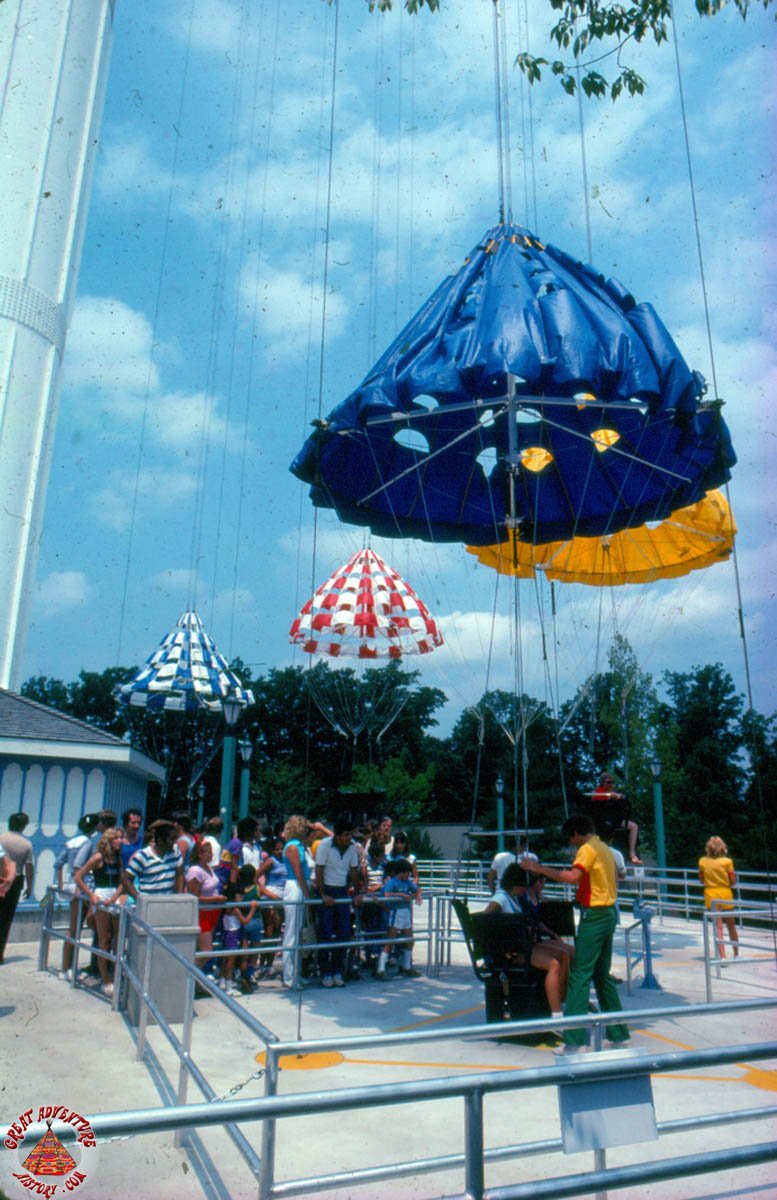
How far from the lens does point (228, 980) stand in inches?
367

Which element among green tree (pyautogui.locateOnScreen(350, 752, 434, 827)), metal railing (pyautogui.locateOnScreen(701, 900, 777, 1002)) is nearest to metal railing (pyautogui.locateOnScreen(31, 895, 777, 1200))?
metal railing (pyautogui.locateOnScreen(701, 900, 777, 1002))

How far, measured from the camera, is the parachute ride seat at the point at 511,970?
23.6ft

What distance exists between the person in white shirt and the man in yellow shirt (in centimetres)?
370

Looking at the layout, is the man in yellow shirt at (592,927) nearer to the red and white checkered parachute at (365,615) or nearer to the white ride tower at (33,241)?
the red and white checkered parachute at (365,615)

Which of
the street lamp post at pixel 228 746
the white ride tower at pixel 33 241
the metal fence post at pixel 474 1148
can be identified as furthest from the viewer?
the white ride tower at pixel 33 241

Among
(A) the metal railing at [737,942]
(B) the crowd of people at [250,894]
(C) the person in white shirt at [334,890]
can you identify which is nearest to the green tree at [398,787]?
(A) the metal railing at [737,942]

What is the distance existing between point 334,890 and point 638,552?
8.87m

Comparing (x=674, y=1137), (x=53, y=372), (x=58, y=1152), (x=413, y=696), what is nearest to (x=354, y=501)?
(x=674, y=1137)

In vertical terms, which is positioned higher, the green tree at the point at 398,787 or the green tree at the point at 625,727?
the green tree at the point at 625,727

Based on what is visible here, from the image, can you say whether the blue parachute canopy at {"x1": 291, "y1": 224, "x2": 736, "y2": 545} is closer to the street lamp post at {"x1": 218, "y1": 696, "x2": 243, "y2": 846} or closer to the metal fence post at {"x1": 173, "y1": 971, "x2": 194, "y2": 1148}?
the metal fence post at {"x1": 173, "y1": 971, "x2": 194, "y2": 1148}

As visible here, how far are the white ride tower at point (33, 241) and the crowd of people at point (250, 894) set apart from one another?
2170cm

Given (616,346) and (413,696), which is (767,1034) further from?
(413,696)

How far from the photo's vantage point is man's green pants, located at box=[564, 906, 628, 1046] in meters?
6.43

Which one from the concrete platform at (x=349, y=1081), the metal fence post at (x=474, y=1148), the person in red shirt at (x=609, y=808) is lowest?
the concrete platform at (x=349, y=1081)
